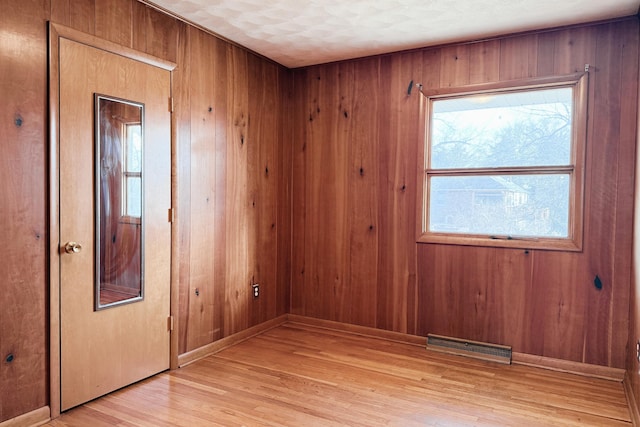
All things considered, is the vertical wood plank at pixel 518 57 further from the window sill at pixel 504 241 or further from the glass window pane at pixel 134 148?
the glass window pane at pixel 134 148

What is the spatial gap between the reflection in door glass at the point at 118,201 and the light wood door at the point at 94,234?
0.14 feet

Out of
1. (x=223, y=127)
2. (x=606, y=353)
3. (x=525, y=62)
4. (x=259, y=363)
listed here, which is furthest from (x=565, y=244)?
(x=223, y=127)

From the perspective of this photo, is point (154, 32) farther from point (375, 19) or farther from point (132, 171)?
point (375, 19)

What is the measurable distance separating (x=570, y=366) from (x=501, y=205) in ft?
4.29

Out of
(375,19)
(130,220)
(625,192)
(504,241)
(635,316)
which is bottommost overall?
(635,316)

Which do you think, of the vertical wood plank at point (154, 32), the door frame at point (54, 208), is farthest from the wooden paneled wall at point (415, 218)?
the door frame at point (54, 208)

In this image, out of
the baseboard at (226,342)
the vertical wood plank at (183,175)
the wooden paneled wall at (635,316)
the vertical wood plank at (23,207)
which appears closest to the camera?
the vertical wood plank at (23,207)

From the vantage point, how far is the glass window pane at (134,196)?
9.56ft

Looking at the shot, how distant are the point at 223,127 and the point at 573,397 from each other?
10.6 ft

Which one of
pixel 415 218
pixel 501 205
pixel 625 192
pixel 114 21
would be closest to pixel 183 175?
pixel 114 21

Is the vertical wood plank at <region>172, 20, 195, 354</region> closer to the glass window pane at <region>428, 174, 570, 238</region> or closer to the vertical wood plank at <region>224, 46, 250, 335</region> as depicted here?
the vertical wood plank at <region>224, 46, 250, 335</region>

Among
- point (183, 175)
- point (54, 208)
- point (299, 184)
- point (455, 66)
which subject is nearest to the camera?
point (54, 208)

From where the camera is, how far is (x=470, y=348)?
3602mm

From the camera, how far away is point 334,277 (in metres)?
4.29
